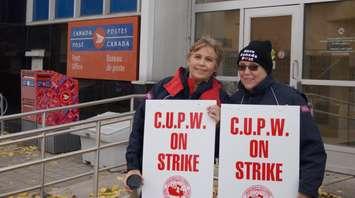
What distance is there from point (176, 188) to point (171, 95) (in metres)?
0.51

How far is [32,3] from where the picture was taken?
1272 centimetres

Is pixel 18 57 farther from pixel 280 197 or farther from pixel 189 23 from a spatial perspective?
pixel 280 197

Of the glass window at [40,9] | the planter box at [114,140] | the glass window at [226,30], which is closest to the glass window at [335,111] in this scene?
the glass window at [226,30]

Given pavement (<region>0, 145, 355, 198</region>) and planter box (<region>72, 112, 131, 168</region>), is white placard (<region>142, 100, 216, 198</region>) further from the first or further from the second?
planter box (<region>72, 112, 131, 168</region>)

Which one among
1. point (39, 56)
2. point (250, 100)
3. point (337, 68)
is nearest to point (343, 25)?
point (337, 68)

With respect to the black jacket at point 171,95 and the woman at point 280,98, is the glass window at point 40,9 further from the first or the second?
the woman at point 280,98

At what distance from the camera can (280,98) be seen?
2938mm

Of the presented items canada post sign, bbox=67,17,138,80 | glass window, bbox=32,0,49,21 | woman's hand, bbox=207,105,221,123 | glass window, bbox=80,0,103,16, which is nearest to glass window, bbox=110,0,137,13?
canada post sign, bbox=67,17,138,80

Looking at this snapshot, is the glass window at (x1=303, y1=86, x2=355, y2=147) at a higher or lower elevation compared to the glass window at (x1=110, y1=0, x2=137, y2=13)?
lower

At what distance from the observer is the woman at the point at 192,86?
3.12 m

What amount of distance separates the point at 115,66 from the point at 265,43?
283 inches

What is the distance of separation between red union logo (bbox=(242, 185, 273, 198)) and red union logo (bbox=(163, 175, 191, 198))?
1.10 feet

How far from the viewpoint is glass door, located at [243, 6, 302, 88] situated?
7.83 meters

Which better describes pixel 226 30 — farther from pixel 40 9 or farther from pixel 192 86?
pixel 192 86
